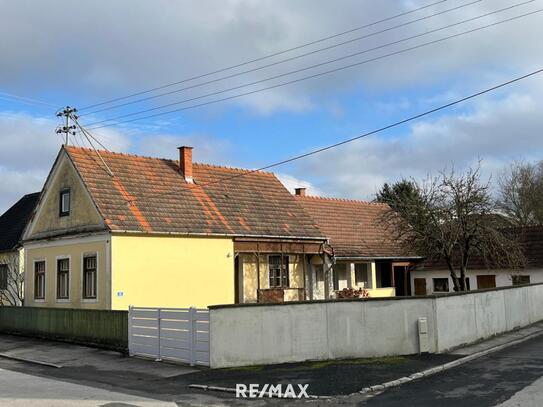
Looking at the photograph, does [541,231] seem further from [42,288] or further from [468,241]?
[42,288]

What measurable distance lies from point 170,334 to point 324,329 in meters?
4.11

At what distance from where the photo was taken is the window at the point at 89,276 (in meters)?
22.9

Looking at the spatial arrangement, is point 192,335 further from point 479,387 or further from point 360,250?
point 360,250

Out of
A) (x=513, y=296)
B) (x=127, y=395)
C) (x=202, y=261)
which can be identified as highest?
(x=202, y=261)

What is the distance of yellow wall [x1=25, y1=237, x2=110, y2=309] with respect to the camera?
22.1 meters

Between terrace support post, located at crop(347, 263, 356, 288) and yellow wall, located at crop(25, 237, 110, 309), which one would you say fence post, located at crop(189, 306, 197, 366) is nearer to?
yellow wall, located at crop(25, 237, 110, 309)

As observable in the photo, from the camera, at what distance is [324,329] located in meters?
14.8

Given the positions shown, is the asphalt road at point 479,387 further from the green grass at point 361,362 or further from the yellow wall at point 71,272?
the yellow wall at point 71,272

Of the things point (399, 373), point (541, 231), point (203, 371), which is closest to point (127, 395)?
point (203, 371)

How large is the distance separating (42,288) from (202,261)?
24.8ft

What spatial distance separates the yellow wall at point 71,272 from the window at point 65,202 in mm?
1291

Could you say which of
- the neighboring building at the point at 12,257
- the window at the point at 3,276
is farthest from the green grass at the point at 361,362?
the window at the point at 3,276

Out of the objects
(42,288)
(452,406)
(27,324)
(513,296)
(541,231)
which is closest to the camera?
(452,406)

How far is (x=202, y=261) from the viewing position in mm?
24688
